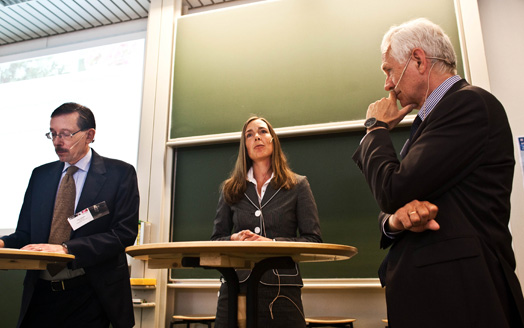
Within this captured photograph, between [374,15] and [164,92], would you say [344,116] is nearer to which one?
[374,15]

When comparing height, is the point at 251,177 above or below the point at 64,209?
above

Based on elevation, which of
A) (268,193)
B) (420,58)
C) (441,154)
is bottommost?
(441,154)

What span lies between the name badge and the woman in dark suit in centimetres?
60

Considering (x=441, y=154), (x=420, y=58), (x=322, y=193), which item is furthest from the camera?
(x=322, y=193)

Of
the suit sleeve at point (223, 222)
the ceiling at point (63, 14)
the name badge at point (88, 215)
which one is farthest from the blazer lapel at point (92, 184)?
the ceiling at point (63, 14)


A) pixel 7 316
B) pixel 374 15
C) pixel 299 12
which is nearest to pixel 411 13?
pixel 374 15

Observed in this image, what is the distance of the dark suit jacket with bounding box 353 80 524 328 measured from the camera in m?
1.06

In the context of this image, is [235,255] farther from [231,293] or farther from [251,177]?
[251,177]

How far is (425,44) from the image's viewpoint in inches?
55.5

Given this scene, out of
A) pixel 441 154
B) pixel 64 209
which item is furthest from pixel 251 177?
pixel 441 154

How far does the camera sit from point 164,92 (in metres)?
4.19

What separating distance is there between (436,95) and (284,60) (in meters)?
2.71

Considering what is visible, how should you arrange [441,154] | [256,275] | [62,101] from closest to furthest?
[441,154] < [256,275] < [62,101]

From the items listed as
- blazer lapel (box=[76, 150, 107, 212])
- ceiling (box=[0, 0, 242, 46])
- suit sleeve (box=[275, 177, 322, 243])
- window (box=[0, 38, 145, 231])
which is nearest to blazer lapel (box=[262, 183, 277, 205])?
suit sleeve (box=[275, 177, 322, 243])
